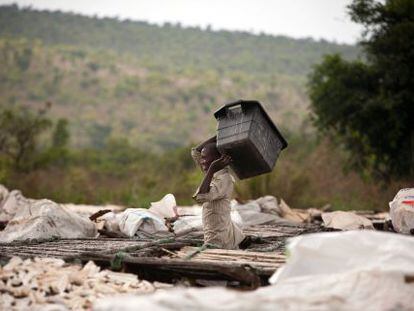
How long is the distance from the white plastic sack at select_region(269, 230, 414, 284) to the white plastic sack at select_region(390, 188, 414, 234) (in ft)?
7.27

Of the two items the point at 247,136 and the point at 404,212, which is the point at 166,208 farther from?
the point at 404,212

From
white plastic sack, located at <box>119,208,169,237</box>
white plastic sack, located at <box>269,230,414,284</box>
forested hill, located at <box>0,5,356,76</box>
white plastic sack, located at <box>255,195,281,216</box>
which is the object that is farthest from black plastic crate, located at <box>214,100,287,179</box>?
forested hill, located at <box>0,5,356,76</box>

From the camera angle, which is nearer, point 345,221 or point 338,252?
point 338,252

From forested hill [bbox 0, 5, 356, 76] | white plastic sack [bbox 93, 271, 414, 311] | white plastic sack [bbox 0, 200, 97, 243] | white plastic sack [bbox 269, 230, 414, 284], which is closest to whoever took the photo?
white plastic sack [bbox 93, 271, 414, 311]

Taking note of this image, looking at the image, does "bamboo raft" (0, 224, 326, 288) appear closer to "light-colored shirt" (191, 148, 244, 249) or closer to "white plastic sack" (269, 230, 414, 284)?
"light-colored shirt" (191, 148, 244, 249)

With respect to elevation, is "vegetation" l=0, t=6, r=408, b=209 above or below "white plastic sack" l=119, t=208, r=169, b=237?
above

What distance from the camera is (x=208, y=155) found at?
513 cm

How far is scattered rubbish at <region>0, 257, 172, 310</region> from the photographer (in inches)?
135

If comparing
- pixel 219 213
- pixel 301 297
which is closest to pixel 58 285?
pixel 301 297

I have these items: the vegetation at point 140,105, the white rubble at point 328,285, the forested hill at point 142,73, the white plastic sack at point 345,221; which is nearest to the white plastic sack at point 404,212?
the white plastic sack at point 345,221

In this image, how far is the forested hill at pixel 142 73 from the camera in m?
39.1

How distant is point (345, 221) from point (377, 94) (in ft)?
26.7

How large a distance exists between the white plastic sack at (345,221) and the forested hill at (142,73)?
2863cm

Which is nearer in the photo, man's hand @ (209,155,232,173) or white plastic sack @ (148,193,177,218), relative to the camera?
man's hand @ (209,155,232,173)
